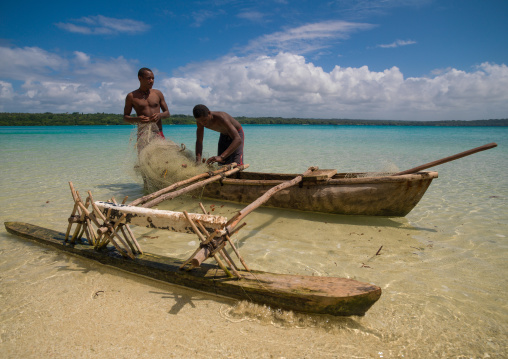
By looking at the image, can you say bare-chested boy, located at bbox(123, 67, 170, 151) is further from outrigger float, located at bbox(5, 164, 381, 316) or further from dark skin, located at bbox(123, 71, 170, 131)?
outrigger float, located at bbox(5, 164, 381, 316)

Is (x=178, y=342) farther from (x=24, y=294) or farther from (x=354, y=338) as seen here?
(x=24, y=294)

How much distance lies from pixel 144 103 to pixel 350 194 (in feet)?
13.8

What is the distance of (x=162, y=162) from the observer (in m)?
5.31

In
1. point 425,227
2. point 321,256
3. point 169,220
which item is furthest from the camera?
point 425,227

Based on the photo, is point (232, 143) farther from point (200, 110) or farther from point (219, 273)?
point (219, 273)

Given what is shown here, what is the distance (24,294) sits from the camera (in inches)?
99.0

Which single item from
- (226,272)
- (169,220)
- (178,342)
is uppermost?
(169,220)

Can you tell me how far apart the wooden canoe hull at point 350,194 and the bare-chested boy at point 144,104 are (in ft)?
6.33

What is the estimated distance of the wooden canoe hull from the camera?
3.85 m

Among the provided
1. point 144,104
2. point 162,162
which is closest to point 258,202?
point 162,162

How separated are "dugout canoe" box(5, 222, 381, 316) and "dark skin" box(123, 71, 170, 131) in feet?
10.9

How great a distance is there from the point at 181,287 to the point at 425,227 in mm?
3632

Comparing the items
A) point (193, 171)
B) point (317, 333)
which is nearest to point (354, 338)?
point (317, 333)

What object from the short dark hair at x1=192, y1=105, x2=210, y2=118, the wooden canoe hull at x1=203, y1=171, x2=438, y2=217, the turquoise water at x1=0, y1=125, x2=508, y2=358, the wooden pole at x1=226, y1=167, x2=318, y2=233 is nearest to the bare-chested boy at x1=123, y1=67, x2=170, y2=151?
the short dark hair at x1=192, y1=105, x2=210, y2=118
